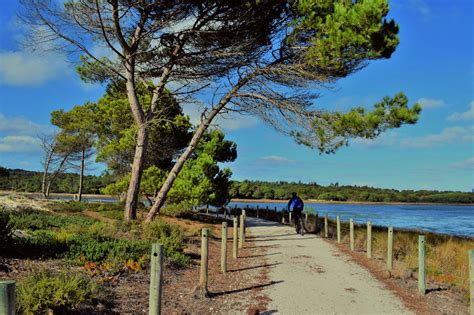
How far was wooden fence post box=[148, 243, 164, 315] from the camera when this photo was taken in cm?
541

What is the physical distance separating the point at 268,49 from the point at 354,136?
16.2ft

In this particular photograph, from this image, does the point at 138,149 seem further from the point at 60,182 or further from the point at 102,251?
the point at 60,182

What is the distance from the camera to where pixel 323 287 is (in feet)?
27.3

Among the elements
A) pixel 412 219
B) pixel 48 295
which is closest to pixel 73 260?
pixel 48 295

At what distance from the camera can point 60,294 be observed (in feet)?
17.3

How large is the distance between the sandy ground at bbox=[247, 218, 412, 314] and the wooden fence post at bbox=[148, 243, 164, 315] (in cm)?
193

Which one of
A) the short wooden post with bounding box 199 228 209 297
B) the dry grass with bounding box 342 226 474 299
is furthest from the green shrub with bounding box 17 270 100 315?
the dry grass with bounding box 342 226 474 299

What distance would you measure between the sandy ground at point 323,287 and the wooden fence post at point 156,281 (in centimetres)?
193

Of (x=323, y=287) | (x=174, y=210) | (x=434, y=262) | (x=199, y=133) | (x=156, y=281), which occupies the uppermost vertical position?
(x=199, y=133)

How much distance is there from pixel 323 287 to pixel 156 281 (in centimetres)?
394

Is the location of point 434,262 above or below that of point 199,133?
below

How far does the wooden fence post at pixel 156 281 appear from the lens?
5.41m

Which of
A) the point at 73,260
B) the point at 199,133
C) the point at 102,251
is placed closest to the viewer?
the point at 73,260

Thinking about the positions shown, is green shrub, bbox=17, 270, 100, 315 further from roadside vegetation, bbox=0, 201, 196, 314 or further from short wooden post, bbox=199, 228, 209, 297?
short wooden post, bbox=199, 228, 209, 297
